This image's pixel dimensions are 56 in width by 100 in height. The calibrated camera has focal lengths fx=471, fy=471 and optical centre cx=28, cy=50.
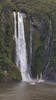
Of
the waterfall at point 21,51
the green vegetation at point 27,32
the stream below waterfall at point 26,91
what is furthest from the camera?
the waterfall at point 21,51

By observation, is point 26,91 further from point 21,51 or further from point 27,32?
point 27,32

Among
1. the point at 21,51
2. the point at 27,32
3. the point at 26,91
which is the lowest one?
the point at 26,91

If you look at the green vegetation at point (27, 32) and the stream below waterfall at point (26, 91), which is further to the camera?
the green vegetation at point (27, 32)

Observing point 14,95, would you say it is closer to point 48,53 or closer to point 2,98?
point 2,98

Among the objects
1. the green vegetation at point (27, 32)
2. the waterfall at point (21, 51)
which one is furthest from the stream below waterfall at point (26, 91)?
the waterfall at point (21, 51)

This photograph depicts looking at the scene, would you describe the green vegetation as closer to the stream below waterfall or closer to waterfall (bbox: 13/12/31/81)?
waterfall (bbox: 13/12/31/81)

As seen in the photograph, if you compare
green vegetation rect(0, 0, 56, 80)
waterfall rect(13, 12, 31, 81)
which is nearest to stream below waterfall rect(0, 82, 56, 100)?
green vegetation rect(0, 0, 56, 80)

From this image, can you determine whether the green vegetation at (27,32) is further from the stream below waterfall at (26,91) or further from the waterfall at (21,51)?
the stream below waterfall at (26,91)

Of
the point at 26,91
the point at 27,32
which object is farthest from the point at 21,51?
the point at 26,91
